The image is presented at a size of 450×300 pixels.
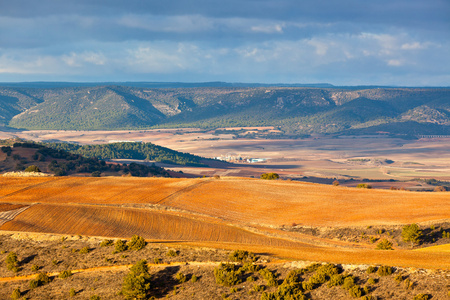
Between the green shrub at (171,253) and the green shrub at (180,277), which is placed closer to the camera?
the green shrub at (180,277)

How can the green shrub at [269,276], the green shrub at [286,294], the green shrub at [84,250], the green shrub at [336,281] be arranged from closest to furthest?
1. the green shrub at [286,294]
2. the green shrub at [336,281]
3. the green shrub at [269,276]
4. the green shrub at [84,250]

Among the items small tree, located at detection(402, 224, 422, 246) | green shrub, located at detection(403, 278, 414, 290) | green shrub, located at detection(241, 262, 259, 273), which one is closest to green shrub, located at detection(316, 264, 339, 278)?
green shrub, located at detection(403, 278, 414, 290)

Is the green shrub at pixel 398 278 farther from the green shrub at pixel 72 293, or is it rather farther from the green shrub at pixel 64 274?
the green shrub at pixel 64 274

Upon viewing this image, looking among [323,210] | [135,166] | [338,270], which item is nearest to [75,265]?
[338,270]

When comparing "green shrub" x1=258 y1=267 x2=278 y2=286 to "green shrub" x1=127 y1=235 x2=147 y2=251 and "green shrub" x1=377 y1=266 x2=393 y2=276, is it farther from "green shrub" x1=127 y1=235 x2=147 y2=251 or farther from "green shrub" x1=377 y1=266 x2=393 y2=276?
"green shrub" x1=127 y1=235 x2=147 y2=251

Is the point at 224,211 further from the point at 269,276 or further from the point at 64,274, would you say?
the point at 269,276

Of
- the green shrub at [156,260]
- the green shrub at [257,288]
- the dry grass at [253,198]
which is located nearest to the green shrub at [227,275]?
the green shrub at [257,288]

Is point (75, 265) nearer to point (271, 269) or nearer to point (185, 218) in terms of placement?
point (271, 269)

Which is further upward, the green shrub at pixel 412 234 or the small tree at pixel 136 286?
the small tree at pixel 136 286
